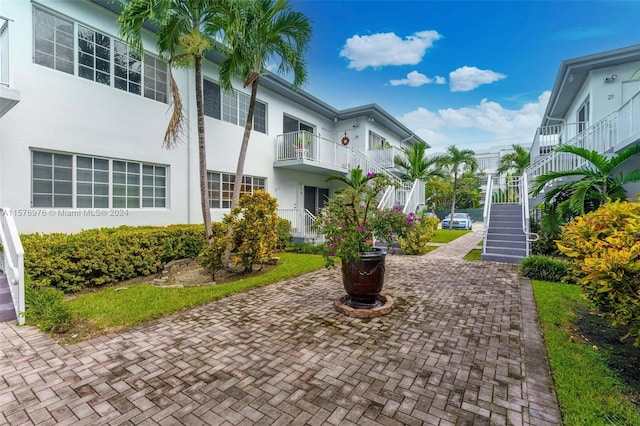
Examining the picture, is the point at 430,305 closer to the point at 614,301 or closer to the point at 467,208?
the point at 614,301

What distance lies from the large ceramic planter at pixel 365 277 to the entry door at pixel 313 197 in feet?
35.0

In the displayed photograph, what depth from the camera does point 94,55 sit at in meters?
7.73

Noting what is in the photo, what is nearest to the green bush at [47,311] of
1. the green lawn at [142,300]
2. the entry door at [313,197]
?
the green lawn at [142,300]

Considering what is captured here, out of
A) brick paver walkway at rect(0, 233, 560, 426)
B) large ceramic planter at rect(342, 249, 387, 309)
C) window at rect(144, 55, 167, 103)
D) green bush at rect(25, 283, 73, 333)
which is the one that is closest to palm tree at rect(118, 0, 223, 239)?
window at rect(144, 55, 167, 103)

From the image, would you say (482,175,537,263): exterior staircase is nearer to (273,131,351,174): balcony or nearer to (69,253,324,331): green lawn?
(273,131,351,174): balcony

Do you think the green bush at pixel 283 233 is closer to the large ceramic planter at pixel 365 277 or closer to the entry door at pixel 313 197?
A: the entry door at pixel 313 197

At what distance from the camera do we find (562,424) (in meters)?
2.35

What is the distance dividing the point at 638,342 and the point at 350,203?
3.71 m

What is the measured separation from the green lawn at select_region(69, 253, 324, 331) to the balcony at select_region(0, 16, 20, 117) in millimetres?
3718

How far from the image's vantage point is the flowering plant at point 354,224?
15.4ft

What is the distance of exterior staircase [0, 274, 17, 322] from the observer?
4484mm

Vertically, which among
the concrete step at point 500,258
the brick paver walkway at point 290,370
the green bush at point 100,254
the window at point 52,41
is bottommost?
the brick paver walkway at point 290,370

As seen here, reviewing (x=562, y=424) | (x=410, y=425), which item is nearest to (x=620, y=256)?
(x=562, y=424)

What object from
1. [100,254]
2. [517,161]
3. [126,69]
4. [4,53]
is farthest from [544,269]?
[517,161]
